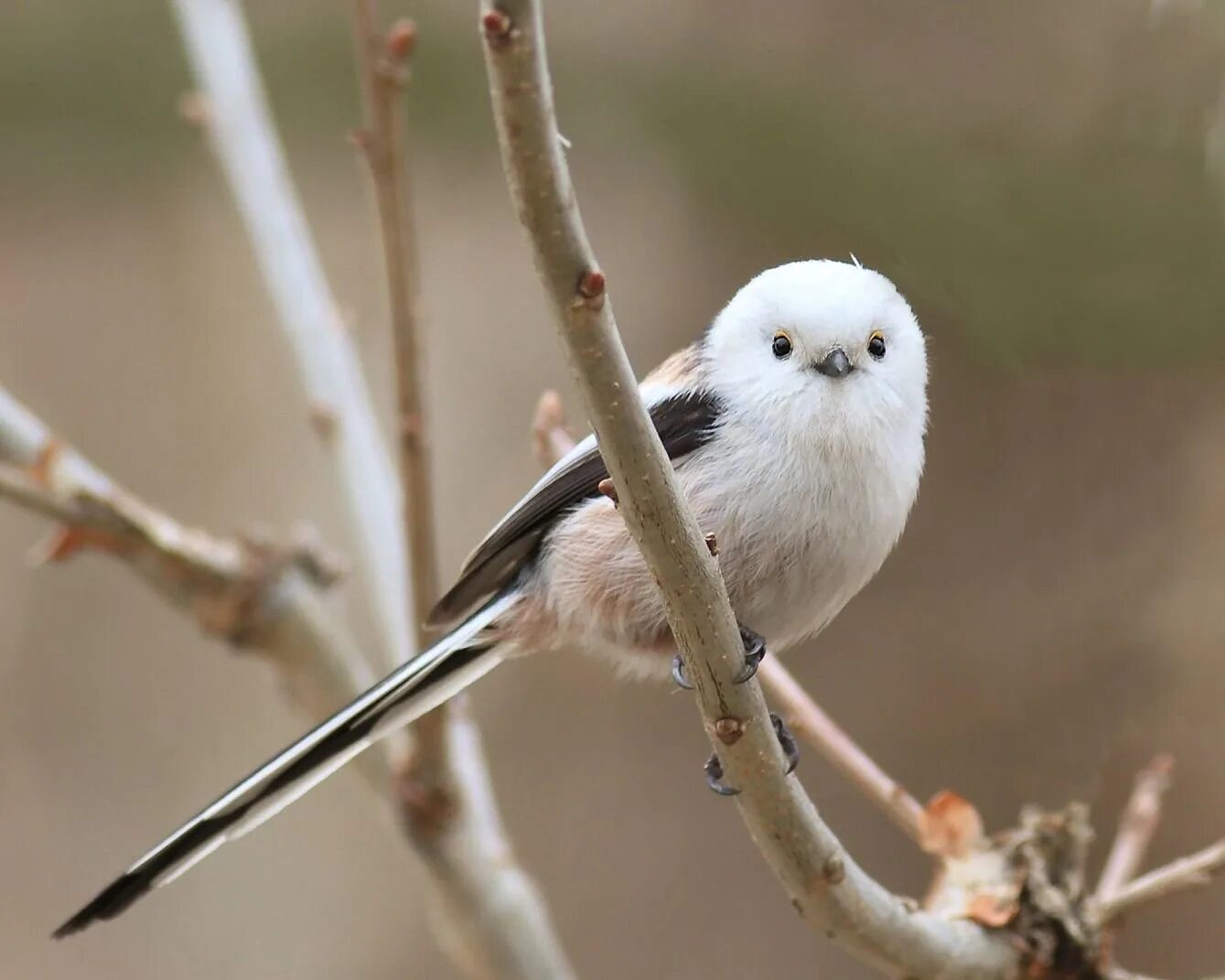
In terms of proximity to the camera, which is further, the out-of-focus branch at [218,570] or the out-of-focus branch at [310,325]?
the out-of-focus branch at [310,325]

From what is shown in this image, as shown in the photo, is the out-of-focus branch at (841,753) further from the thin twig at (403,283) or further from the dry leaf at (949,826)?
the thin twig at (403,283)

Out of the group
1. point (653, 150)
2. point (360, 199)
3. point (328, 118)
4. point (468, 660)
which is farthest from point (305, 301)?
point (360, 199)

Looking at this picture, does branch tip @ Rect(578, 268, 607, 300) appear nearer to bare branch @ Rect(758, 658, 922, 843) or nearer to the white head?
the white head

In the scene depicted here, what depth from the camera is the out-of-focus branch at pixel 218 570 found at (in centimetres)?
201

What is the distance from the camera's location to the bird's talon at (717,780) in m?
1.42

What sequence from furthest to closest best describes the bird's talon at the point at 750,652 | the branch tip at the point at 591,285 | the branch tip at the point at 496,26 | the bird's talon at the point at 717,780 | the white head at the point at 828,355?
the white head at the point at 828,355 < the bird's talon at the point at 717,780 < the bird's talon at the point at 750,652 < the branch tip at the point at 591,285 < the branch tip at the point at 496,26

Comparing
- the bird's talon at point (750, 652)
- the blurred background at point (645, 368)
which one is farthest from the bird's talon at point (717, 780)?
the blurred background at point (645, 368)

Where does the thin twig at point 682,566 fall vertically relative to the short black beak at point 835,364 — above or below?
below

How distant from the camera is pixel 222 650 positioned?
154 inches

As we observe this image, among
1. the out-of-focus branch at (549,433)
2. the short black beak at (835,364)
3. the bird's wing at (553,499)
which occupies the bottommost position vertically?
the bird's wing at (553,499)

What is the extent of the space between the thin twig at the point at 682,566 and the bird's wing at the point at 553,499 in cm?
52

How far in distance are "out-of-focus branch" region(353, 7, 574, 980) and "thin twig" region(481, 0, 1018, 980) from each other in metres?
0.65

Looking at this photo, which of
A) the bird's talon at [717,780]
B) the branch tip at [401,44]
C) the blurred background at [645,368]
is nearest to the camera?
the bird's talon at [717,780]

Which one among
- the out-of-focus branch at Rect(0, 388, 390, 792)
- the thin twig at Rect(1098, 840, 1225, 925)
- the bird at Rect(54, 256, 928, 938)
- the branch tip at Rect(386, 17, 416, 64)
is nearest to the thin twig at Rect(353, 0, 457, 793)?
the branch tip at Rect(386, 17, 416, 64)
